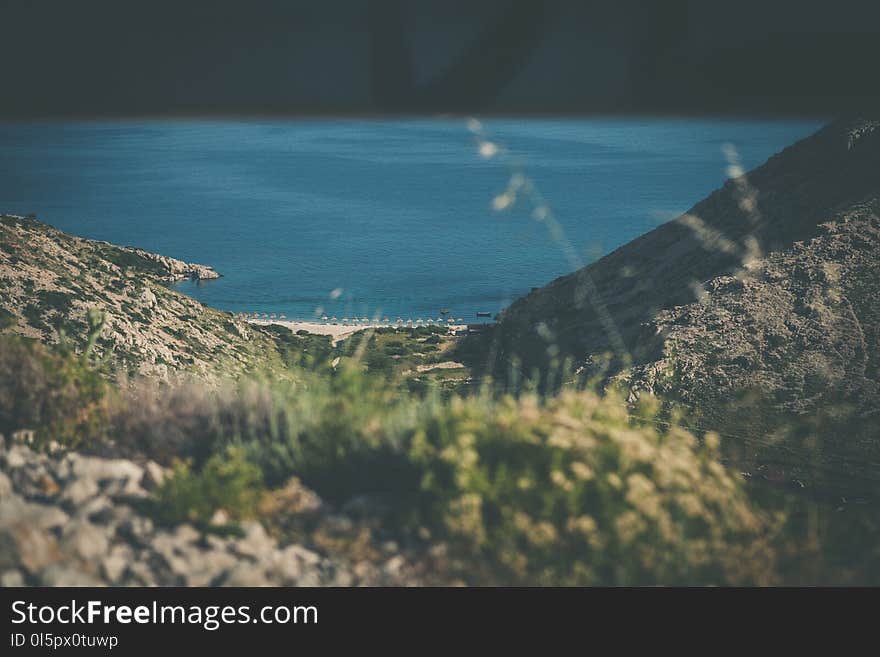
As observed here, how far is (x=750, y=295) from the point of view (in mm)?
28719

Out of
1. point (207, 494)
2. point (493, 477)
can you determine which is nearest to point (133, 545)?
point (207, 494)

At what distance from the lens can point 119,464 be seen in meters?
5.61

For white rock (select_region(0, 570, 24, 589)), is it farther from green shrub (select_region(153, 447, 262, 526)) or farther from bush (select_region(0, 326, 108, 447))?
bush (select_region(0, 326, 108, 447))

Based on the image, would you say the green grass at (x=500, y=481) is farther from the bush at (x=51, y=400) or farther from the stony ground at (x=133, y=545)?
the stony ground at (x=133, y=545)

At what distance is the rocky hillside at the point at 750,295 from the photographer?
24250 millimetres

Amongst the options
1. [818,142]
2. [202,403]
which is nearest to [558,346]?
[818,142]

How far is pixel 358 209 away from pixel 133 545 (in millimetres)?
124263

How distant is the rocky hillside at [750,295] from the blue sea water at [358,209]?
15675 millimetres

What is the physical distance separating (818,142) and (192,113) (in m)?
40.1

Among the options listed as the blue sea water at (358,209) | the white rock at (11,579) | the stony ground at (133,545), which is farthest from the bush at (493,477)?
the blue sea water at (358,209)

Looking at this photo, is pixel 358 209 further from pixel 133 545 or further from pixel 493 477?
pixel 133 545

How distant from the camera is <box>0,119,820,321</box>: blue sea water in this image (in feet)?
279

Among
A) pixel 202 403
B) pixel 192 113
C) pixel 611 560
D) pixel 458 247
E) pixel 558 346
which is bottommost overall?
pixel 611 560

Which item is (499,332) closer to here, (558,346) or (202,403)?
(558,346)
